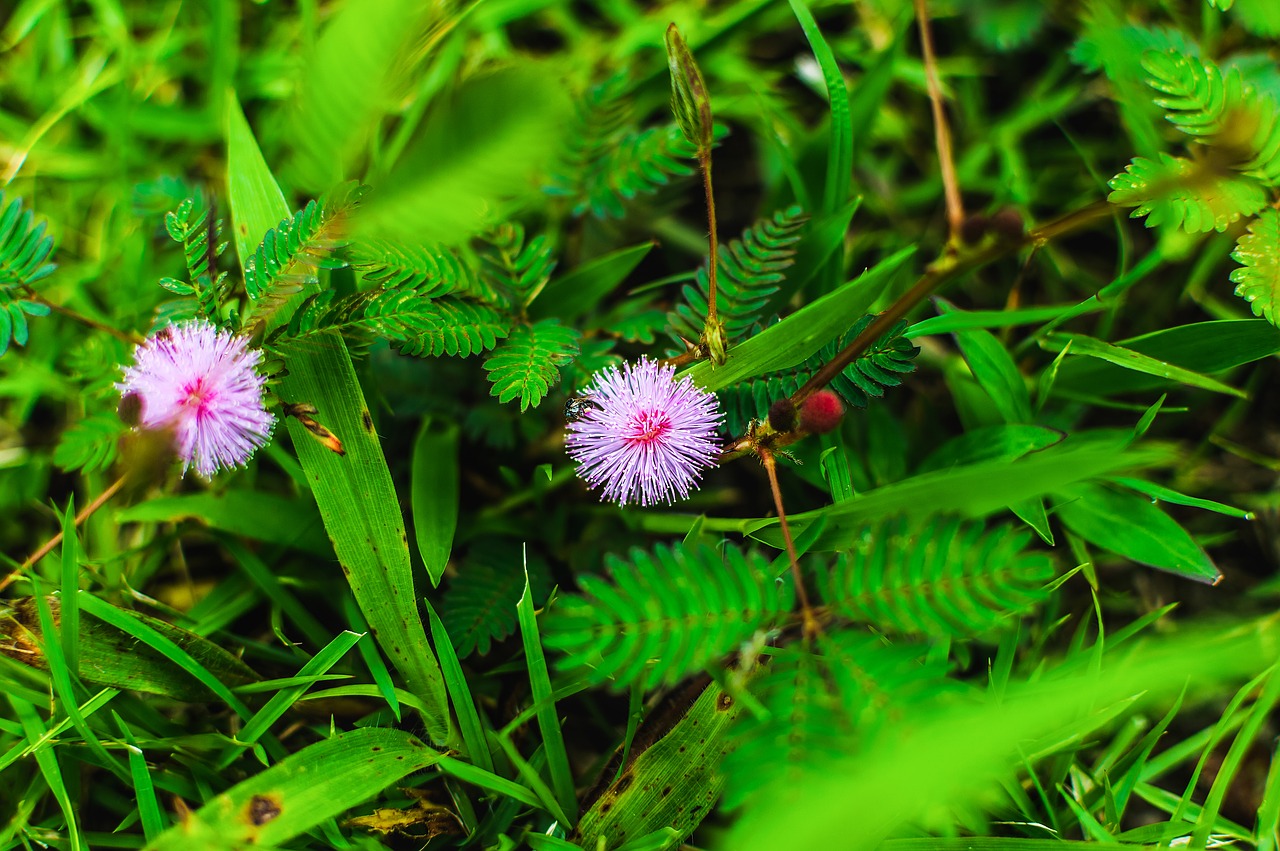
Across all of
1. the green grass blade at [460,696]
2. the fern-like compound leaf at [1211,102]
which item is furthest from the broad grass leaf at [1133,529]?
the green grass blade at [460,696]

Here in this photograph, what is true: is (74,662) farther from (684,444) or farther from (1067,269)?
(1067,269)

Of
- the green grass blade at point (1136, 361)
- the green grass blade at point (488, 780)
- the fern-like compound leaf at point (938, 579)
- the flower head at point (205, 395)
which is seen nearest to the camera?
the fern-like compound leaf at point (938, 579)

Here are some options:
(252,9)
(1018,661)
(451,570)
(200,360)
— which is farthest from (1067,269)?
(252,9)

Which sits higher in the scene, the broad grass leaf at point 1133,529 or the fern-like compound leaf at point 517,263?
the fern-like compound leaf at point 517,263

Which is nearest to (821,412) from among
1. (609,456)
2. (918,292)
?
(918,292)

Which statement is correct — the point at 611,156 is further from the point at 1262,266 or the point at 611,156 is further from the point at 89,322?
the point at 1262,266

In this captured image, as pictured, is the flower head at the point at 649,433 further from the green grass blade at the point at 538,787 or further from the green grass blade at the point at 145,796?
the green grass blade at the point at 145,796

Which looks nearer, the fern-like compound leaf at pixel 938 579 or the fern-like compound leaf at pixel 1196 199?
the fern-like compound leaf at pixel 938 579
